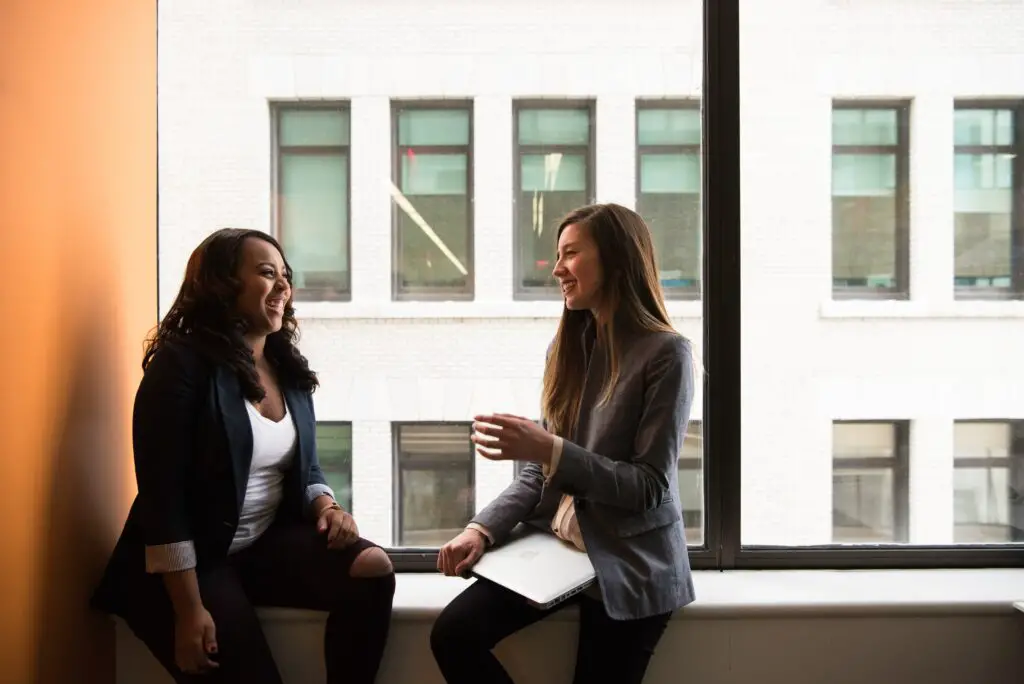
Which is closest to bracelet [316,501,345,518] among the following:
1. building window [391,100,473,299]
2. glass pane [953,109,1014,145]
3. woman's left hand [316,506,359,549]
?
woman's left hand [316,506,359,549]

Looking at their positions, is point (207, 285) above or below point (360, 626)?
above

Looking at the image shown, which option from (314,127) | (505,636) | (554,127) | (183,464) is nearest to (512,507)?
(505,636)

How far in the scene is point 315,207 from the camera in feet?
8.11

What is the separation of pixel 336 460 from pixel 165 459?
3.02 ft

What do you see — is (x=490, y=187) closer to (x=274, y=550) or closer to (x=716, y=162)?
(x=716, y=162)

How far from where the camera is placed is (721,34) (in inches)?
81.7

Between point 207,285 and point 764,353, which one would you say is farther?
point 764,353

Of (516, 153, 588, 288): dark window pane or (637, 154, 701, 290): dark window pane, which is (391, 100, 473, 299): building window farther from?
(637, 154, 701, 290): dark window pane

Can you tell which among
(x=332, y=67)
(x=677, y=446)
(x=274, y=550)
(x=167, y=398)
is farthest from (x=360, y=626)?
(x=332, y=67)

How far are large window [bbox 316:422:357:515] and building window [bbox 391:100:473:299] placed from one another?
515 millimetres

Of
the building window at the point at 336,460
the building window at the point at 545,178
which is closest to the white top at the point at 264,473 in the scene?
the building window at the point at 336,460

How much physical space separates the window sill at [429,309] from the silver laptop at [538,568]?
0.83 meters

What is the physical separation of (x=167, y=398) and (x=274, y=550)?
0.45 metres

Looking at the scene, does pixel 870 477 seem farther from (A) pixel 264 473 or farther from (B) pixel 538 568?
(A) pixel 264 473
